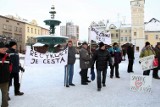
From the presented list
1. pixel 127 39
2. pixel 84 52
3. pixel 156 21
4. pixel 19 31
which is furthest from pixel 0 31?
pixel 84 52

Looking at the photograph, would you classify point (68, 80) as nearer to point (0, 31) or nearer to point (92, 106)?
point (92, 106)

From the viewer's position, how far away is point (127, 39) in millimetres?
89688

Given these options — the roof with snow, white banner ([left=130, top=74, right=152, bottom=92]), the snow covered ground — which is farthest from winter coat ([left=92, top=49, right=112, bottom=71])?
the roof with snow

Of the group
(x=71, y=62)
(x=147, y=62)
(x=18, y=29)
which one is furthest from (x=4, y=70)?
(x=18, y=29)

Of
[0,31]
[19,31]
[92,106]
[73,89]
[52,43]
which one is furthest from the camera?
[19,31]

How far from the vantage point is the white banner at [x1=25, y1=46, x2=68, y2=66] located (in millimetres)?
9305

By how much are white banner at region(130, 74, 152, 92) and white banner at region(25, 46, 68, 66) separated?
2.69m

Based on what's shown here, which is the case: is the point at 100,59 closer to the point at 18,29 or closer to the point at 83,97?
the point at 83,97

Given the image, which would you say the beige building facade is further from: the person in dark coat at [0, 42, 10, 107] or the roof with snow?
the person in dark coat at [0, 42, 10, 107]

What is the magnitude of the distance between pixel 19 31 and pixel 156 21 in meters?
45.5

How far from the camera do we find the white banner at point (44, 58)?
9.30 m

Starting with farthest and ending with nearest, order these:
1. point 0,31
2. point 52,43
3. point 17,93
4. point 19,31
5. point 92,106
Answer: point 19,31 → point 0,31 → point 52,43 → point 17,93 → point 92,106

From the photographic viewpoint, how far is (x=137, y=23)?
8500cm

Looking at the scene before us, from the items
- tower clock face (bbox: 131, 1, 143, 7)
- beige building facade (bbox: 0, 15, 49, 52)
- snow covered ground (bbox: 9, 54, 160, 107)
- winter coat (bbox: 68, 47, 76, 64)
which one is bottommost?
snow covered ground (bbox: 9, 54, 160, 107)
